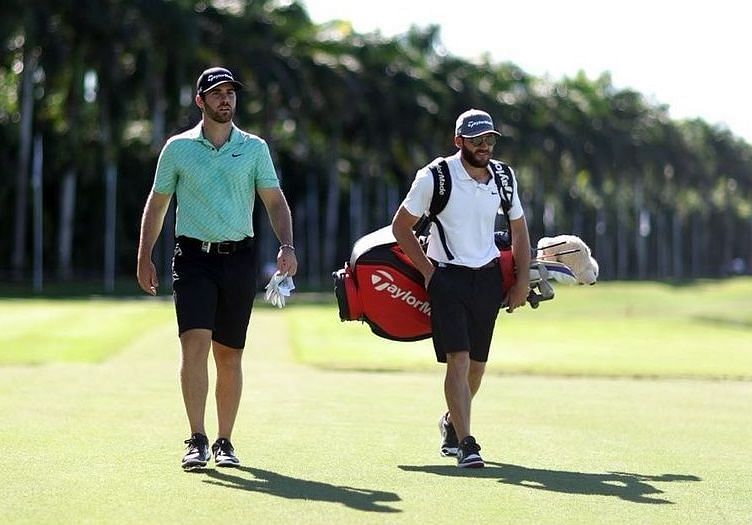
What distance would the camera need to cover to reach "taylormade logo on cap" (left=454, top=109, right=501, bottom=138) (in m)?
9.53

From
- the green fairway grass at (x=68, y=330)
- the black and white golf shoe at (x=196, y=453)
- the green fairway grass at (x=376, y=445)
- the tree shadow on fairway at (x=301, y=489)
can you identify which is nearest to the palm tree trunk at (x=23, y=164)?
the green fairway grass at (x=68, y=330)

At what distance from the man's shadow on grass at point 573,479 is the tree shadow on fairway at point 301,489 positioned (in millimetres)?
838

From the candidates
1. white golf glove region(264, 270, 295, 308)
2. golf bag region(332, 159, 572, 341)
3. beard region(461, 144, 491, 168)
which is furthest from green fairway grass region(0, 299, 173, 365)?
beard region(461, 144, 491, 168)

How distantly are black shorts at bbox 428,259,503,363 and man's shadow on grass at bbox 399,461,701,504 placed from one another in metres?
0.80

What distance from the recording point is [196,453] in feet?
29.1

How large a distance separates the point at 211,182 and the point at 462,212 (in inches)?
60.1

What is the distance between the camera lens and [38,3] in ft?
199

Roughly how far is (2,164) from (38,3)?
8115 millimetres

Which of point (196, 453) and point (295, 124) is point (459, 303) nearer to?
point (196, 453)

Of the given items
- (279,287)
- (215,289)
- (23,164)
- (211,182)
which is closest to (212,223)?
(211,182)

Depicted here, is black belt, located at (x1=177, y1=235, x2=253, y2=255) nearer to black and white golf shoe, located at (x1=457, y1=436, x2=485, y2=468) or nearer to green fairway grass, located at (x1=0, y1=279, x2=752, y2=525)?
green fairway grass, located at (x1=0, y1=279, x2=752, y2=525)

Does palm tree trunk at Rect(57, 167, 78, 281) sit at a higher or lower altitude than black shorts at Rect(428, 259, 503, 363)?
higher

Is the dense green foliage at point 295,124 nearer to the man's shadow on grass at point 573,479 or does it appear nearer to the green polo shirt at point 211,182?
the green polo shirt at point 211,182

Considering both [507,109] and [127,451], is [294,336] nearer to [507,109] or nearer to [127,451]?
[127,451]
